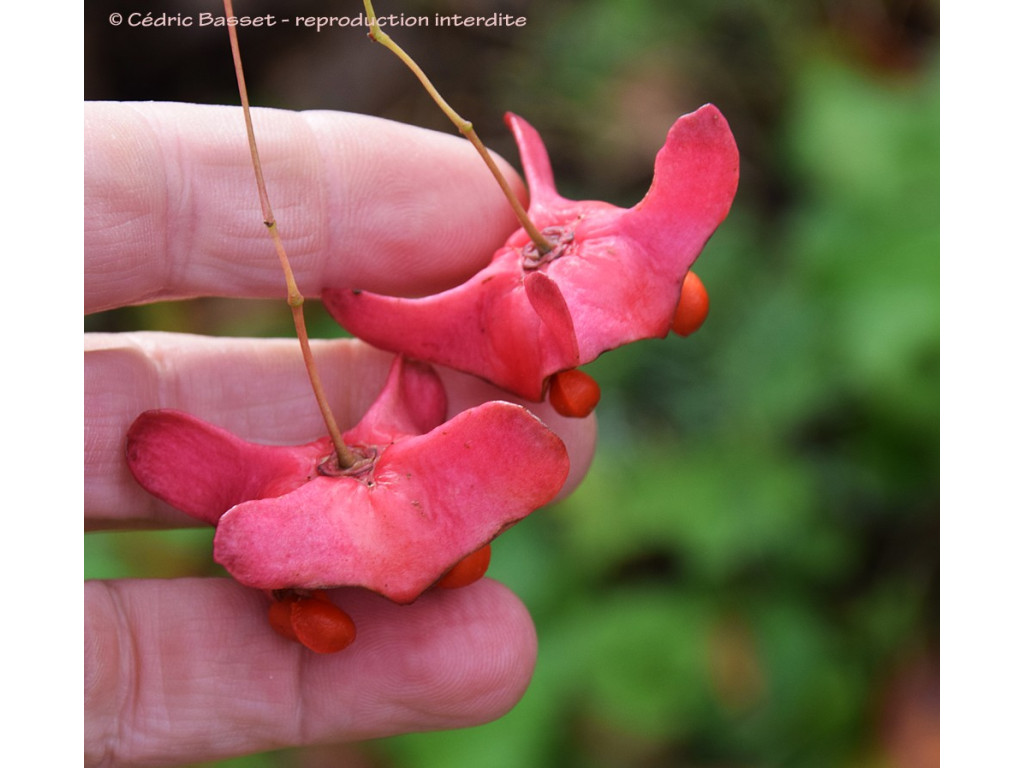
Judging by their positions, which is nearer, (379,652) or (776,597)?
(379,652)

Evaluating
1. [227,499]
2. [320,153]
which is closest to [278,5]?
[320,153]

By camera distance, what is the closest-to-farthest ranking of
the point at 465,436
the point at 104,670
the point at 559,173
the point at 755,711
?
the point at 465,436 → the point at 104,670 → the point at 755,711 → the point at 559,173

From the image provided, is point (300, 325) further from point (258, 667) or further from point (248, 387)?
point (258, 667)

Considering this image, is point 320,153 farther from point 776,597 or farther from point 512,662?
point 776,597

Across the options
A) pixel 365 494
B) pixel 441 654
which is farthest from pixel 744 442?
pixel 365 494

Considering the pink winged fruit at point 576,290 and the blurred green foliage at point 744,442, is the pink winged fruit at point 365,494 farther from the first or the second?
the blurred green foliage at point 744,442

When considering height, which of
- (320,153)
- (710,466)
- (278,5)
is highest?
(278,5)
